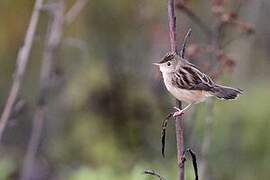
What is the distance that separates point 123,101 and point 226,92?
3408 mm

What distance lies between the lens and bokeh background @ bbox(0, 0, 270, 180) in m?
6.67

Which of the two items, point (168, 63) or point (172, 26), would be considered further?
point (168, 63)

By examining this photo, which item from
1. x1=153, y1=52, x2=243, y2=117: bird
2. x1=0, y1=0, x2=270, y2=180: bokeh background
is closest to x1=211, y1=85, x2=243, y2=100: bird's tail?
x1=153, y1=52, x2=243, y2=117: bird

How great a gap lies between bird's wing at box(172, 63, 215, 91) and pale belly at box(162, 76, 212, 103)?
0.06 ft

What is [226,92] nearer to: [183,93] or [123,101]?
[183,93]

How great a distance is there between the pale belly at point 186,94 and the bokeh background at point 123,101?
2.26 m

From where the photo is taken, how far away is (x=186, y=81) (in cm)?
351

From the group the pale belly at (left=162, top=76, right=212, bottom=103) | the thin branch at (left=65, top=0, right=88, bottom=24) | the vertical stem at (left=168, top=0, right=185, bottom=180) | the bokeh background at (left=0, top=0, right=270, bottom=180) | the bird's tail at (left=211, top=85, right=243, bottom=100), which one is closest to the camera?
the vertical stem at (left=168, top=0, right=185, bottom=180)

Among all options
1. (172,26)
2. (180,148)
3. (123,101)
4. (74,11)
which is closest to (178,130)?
(180,148)

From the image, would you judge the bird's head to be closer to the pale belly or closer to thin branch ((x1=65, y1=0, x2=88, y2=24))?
the pale belly

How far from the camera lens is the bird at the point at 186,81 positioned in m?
3.44

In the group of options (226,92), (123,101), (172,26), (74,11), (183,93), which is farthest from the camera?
(123,101)

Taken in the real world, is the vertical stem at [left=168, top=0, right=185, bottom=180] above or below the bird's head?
below

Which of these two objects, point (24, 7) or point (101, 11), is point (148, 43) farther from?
point (24, 7)
